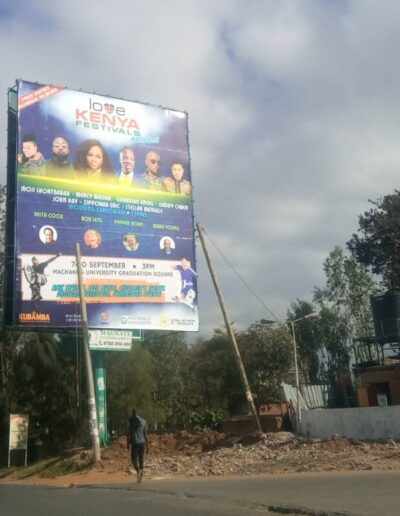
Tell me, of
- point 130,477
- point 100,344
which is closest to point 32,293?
point 100,344

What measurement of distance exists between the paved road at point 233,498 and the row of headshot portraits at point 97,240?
1005 cm

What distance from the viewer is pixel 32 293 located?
73.7ft

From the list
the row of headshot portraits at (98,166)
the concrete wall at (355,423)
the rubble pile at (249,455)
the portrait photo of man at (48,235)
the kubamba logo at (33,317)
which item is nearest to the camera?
the rubble pile at (249,455)

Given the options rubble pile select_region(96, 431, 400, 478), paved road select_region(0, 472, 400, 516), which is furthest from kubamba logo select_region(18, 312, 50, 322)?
paved road select_region(0, 472, 400, 516)

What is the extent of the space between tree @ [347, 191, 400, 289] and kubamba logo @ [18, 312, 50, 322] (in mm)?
26403

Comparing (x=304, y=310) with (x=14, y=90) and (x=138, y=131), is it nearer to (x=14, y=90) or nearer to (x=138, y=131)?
(x=138, y=131)

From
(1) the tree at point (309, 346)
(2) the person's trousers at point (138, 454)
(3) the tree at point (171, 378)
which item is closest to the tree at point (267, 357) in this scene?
(3) the tree at point (171, 378)

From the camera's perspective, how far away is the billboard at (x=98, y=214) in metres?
22.8

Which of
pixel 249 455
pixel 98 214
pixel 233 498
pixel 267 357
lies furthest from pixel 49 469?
pixel 267 357

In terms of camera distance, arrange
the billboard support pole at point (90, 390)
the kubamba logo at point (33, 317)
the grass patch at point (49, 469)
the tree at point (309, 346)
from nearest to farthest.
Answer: the billboard support pole at point (90, 390) → the grass patch at point (49, 469) → the kubamba logo at point (33, 317) → the tree at point (309, 346)

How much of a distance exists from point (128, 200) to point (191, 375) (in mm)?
22170

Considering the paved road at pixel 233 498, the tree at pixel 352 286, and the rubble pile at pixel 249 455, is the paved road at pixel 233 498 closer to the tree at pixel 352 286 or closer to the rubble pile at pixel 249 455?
the rubble pile at pixel 249 455

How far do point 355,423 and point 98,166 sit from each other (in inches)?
509

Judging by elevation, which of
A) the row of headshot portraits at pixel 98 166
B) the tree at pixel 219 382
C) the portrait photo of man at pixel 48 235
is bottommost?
the tree at pixel 219 382
